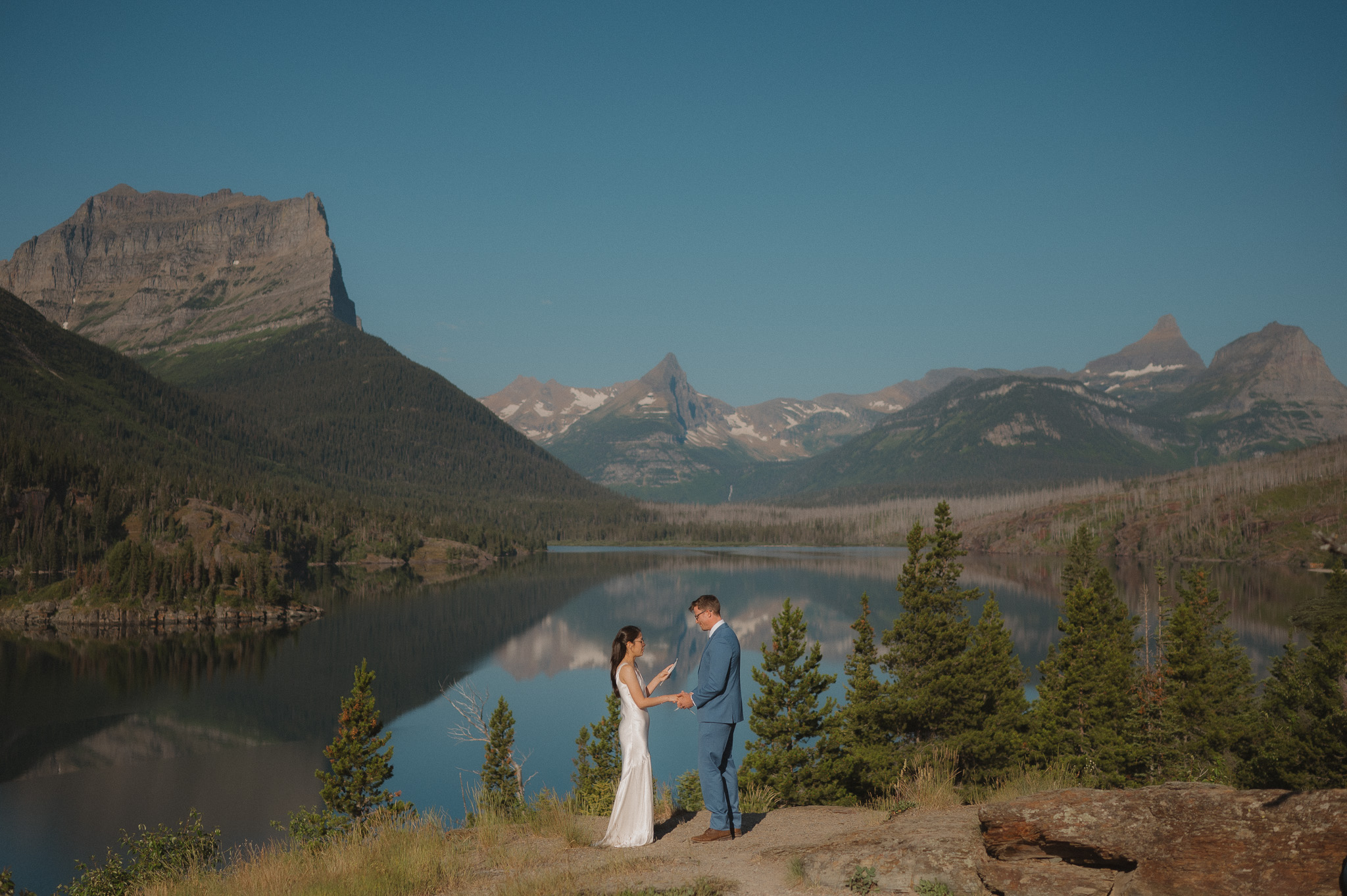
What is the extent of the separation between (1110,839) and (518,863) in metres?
8.04

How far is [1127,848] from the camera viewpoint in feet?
31.0

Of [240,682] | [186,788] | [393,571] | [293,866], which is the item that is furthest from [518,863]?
[393,571]

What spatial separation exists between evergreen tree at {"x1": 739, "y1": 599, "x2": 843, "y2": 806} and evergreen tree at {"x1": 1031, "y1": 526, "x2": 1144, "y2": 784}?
821cm

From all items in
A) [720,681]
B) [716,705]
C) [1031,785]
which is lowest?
[1031,785]

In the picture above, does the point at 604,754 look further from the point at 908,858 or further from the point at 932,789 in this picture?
the point at 908,858

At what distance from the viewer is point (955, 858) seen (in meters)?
10.5

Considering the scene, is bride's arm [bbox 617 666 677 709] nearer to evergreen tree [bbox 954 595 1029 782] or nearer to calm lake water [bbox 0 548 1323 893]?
evergreen tree [bbox 954 595 1029 782]

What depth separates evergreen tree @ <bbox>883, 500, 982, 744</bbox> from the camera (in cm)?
2750

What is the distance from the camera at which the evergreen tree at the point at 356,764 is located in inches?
1238

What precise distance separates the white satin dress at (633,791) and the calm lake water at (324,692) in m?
27.7

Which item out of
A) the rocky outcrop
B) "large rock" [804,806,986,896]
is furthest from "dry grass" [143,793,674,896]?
the rocky outcrop

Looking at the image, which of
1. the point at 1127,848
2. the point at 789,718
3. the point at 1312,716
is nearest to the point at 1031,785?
the point at 1127,848

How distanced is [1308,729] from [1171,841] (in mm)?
21581

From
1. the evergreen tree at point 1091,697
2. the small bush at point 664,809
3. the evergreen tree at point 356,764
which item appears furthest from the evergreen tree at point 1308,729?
the evergreen tree at point 356,764
